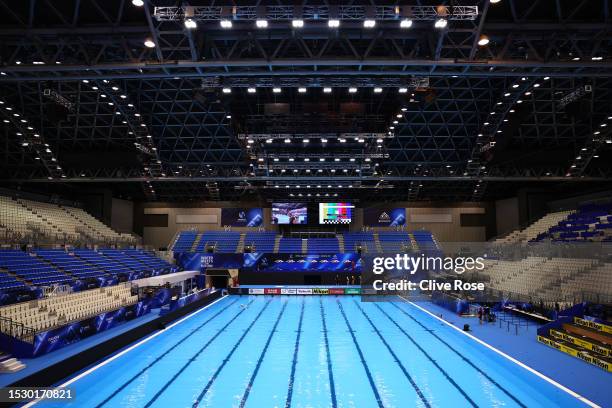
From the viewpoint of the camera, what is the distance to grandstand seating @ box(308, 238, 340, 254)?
37831mm

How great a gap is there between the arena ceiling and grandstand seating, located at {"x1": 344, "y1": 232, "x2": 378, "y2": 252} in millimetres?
3710

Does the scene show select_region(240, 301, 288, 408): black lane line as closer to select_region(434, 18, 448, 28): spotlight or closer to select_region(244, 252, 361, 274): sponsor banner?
select_region(434, 18, 448, 28): spotlight

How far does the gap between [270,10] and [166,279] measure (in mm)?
20555

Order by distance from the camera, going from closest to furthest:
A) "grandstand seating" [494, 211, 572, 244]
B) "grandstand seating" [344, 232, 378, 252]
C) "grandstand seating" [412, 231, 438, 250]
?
"grandstand seating" [494, 211, 572, 244], "grandstand seating" [344, 232, 378, 252], "grandstand seating" [412, 231, 438, 250]

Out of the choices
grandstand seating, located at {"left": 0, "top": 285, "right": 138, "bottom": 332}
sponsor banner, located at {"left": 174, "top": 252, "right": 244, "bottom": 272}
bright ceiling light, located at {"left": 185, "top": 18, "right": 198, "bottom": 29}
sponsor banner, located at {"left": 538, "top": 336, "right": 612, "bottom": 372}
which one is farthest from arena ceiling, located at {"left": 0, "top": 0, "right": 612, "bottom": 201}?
sponsor banner, located at {"left": 538, "top": 336, "right": 612, "bottom": 372}

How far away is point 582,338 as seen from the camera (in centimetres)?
1366

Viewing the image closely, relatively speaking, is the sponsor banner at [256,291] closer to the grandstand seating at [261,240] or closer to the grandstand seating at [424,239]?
the grandstand seating at [261,240]

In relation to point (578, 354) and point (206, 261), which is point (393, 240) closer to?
point (206, 261)

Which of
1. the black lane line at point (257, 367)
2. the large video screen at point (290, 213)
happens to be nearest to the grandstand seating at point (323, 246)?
the large video screen at point (290, 213)

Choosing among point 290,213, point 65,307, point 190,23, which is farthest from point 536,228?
point 65,307

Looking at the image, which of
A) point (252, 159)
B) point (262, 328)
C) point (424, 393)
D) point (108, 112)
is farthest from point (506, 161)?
point (108, 112)

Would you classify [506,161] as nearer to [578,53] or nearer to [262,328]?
[578,53]

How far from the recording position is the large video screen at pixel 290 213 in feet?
132

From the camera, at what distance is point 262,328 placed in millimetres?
19422
